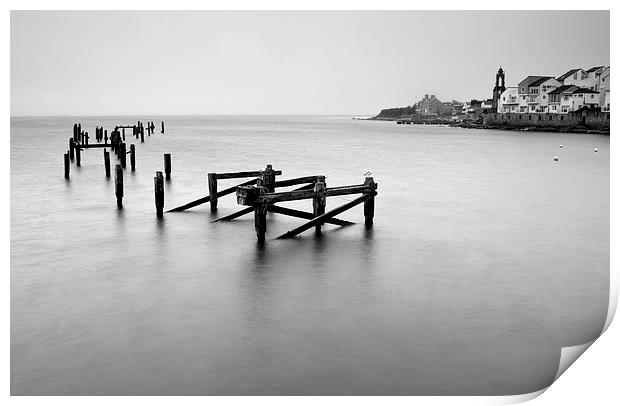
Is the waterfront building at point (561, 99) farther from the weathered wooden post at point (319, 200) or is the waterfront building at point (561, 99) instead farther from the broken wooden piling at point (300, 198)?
the weathered wooden post at point (319, 200)

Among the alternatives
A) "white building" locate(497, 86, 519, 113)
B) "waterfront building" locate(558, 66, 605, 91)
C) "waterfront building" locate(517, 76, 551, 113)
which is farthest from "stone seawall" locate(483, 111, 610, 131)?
"waterfront building" locate(558, 66, 605, 91)

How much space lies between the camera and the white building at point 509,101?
113 meters

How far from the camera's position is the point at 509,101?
380 feet

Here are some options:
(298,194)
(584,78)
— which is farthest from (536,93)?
(298,194)

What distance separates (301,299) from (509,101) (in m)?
115

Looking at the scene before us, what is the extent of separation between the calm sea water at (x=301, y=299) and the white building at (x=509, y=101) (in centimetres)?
10006

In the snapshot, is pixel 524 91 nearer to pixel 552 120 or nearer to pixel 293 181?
pixel 552 120

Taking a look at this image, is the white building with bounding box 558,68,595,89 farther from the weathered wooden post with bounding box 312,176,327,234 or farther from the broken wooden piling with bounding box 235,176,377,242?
the weathered wooden post with bounding box 312,176,327,234

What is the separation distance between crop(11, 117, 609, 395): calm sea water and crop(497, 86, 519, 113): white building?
10006 centimetres

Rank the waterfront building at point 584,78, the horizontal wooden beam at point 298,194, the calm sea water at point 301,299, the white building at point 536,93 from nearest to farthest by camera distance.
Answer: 1. the calm sea water at point 301,299
2. the horizontal wooden beam at point 298,194
3. the waterfront building at point 584,78
4. the white building at point 536,93

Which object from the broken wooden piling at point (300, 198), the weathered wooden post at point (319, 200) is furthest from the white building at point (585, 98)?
the weathered wooden post at point (319, 200)
